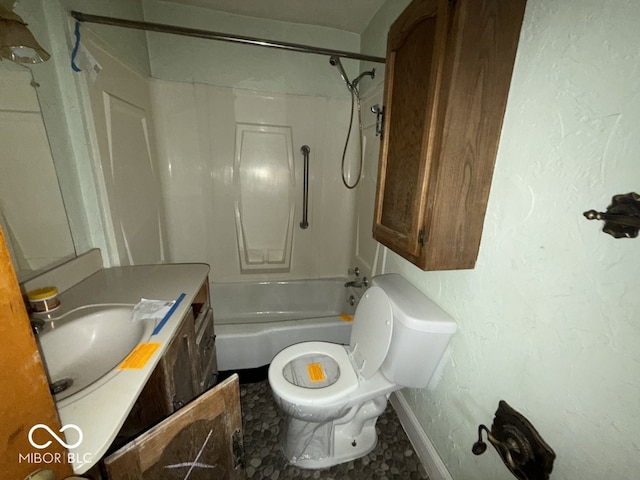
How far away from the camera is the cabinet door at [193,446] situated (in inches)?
22.8

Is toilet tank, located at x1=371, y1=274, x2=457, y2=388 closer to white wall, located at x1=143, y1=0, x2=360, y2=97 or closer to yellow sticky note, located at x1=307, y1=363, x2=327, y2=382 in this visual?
yellow sticky note, located at x1=307, y1=363, x2=327, y2=382

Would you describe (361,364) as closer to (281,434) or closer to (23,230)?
(281,434)

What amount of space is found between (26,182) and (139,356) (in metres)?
0.80

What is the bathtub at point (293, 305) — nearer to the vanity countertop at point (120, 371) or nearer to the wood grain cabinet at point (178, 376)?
the wood grain cabinet at point (178, 376)

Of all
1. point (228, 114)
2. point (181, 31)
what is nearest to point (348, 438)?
point (181, 31)

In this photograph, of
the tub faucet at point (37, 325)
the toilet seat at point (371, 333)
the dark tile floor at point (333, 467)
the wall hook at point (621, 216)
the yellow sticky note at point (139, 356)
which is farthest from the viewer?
the dark tile floor at point (333, 467)

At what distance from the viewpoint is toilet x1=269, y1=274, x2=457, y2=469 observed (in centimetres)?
99

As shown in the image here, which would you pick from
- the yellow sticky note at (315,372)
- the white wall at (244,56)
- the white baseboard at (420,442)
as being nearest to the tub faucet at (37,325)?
the yellow sticky note at (315,372)

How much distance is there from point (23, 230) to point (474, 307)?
1.62 meters

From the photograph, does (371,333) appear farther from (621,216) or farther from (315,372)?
(621,216)

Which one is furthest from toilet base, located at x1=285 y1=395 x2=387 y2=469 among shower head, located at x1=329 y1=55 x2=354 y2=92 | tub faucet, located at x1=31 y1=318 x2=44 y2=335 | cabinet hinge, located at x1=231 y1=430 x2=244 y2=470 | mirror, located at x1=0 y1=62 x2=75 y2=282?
shower head, located at x1=329 y1=55 x2=354 y2=92

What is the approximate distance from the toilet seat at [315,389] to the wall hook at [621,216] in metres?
0.96

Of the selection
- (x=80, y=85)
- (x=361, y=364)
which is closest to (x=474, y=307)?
(x=361, y=364)

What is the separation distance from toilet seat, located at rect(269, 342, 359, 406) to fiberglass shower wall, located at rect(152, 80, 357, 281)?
1.11 m
